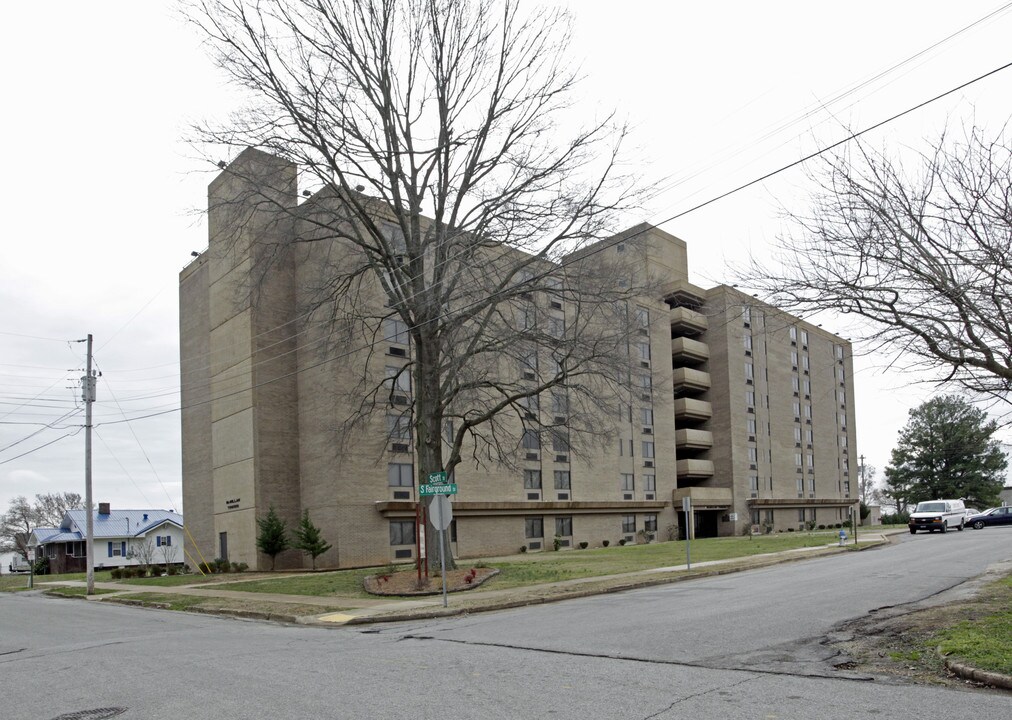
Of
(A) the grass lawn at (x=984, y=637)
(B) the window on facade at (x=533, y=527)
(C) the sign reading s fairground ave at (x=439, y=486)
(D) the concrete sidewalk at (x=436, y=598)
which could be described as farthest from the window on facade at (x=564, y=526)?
(A) the grass lawn at (x=984, y=637)

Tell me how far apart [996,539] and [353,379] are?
29.0 meters

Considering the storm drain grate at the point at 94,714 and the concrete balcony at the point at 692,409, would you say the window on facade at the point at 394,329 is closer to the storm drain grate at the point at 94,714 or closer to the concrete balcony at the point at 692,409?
the concrete balcony at the point at 692,409

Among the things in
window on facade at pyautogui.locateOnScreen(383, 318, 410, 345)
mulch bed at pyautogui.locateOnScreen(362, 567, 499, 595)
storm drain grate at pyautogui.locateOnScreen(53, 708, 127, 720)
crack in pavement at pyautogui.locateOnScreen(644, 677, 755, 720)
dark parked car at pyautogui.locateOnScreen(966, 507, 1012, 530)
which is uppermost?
window on facade at pyautogui.locateOnScreen(383, 318, 410, 345)

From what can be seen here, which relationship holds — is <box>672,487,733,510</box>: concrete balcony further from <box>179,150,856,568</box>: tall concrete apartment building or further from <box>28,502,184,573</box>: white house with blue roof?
<box>28,502,184,573</box>: white house with blue roof

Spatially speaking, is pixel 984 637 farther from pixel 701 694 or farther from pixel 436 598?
pixel 436 598

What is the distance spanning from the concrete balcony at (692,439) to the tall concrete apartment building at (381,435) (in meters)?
0.15

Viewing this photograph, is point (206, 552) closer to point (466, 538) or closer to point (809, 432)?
point (466, 538)

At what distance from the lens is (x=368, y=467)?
3831cm

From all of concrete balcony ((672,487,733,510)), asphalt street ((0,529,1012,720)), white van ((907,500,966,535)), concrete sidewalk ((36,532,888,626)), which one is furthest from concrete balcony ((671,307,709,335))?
asphalt street ((0,529,1012,720))

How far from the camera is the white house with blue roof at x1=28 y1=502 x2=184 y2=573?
2749 inches

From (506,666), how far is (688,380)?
5361cm

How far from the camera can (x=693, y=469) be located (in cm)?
6131

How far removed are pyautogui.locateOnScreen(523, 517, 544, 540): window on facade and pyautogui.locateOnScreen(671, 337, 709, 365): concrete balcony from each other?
20.2 meters

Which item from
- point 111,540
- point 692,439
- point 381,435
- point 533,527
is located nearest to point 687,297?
point 692,439
